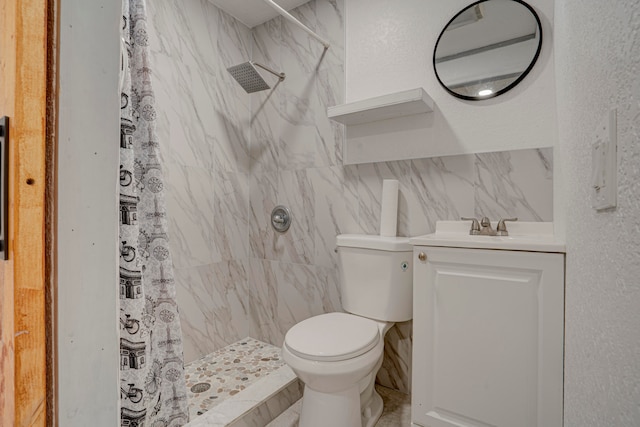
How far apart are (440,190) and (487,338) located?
71 centimetres

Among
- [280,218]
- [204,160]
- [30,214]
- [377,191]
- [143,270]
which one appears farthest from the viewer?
[280,218]

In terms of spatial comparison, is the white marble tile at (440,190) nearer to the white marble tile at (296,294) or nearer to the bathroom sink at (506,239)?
the bathroom sink at (506,239)

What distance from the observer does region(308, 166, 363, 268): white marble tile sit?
1.76 meters

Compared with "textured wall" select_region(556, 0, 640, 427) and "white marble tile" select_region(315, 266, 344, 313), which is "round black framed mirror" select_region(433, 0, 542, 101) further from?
"white marble tile" select_region(315, 266, 344, 313)

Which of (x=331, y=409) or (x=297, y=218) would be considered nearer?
(x=331, y=409)

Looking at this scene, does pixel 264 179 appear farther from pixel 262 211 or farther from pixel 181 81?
pixel 181 81

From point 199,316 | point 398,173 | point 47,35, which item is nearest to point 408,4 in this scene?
point 398,173

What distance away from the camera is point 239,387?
62.3 inches

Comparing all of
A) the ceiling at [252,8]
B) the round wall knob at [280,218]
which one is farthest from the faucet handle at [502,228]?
the ceiling at [252,8]

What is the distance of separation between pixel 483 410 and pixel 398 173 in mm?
1060

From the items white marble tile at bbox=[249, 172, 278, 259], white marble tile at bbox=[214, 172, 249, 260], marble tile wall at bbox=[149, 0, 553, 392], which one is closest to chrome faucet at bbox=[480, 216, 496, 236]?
marble tile wall at bbox=[149, 0, 553, 392]

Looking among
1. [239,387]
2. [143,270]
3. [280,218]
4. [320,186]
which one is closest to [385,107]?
[320,186]

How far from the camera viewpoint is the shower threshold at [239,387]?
1347mm

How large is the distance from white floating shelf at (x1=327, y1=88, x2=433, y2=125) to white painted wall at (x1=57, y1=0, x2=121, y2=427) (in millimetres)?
1193
